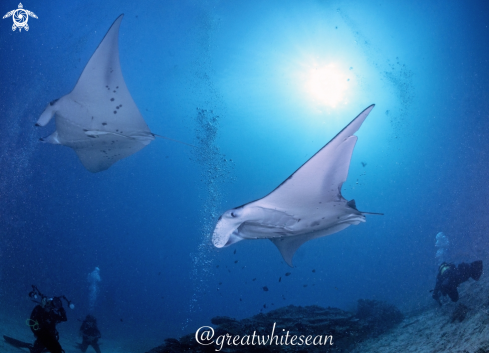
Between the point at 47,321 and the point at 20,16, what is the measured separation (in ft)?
54.3

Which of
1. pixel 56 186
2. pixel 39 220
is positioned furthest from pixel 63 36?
pixel 39 220

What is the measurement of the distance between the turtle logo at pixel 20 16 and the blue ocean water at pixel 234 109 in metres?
0.25

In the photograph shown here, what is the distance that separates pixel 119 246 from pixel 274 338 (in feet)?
181

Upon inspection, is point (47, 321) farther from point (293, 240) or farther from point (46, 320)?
point (293, 240)

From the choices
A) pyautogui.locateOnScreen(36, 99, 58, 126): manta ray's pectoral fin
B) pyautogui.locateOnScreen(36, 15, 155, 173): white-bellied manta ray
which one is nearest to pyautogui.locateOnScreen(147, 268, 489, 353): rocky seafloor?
pyautogui.locateOnScreen(36, 15, 155, 173): white-bellied manta ray

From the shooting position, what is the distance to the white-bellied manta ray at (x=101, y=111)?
143 inches

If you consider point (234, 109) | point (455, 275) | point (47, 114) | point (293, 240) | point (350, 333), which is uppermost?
point (234, 109)

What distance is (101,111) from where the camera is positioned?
414 cm

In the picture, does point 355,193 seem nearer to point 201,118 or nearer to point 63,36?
point 201,118

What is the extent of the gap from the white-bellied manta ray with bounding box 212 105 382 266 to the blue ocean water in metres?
9.51

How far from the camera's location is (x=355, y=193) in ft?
98.8

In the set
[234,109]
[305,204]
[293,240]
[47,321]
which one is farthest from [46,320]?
[234,109]

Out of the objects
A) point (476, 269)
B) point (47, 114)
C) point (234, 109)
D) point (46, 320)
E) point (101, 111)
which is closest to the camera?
point (47, 114)

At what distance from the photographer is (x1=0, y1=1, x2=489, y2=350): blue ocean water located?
11.1 meters
